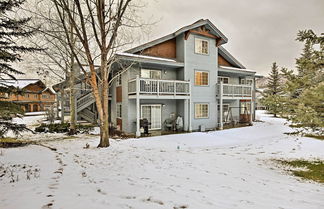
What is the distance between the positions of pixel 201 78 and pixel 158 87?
539 centimetres

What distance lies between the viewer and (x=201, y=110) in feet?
51.9

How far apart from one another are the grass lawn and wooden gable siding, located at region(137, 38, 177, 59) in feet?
39.4

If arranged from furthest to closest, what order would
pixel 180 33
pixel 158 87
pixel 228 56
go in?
pixel 228 56, pixel 180 33, pixel 158 87

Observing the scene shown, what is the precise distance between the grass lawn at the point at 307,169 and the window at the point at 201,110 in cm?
844

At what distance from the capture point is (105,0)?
8.90m

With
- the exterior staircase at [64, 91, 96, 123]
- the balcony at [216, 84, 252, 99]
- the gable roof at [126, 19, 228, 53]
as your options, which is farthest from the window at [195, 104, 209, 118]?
the exterior staircase at [64, 91, 96, 123]

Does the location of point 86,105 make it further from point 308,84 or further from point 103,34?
point 308,84

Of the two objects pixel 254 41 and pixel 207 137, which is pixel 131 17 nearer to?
pixel 207 137

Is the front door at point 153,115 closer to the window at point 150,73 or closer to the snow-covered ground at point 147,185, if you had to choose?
the window at point 150,73

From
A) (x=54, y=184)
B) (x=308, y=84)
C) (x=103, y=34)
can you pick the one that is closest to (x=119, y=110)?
(x=103, y=34)

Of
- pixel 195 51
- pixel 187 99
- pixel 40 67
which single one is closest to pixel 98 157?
pixel 187 99

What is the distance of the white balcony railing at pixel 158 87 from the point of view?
40.5 feet

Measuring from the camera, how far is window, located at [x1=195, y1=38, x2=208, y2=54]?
1568cm

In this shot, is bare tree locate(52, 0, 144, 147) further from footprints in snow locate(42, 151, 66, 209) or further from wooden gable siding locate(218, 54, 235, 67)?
wooden gable siding locate(218, 54, 235, 67)
